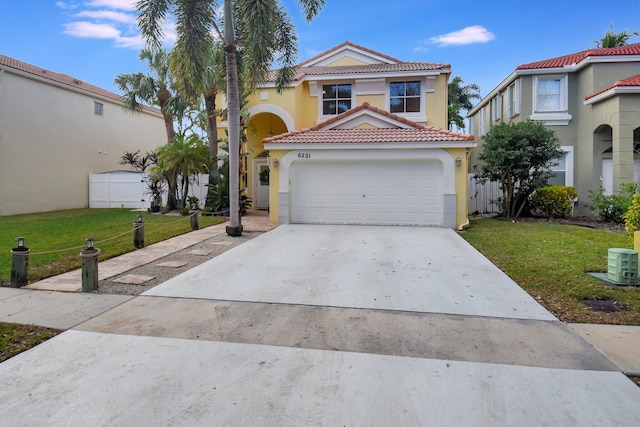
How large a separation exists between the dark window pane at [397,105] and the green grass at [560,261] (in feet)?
23.9

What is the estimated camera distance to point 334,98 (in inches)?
749

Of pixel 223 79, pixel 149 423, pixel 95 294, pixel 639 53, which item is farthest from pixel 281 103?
pixel 149 423

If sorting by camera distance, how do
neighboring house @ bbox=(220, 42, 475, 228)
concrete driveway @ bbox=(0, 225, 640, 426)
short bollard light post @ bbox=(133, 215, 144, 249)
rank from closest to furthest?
concrete driveway @ bbox=(0, 225, 640, 426) < short bollard light post @ bbox=(133, 215, 144, 249) < neighboring house @ bbox=(220, 42, 475, 228)

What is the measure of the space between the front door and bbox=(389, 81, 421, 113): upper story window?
706cm

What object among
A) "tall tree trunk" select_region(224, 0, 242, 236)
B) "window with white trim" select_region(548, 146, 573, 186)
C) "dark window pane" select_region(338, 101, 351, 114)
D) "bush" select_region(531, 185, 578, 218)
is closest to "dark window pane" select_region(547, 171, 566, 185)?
"window with white trim" select_region(548, 146, 573, 186)

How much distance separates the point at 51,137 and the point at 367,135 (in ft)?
52.5

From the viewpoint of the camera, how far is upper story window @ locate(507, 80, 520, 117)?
17.5 metres

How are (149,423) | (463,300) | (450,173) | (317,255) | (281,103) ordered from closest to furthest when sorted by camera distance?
1. (149,423)
2. (463,300)
3. (317,255)
4. (450,173)
5. (281,103)

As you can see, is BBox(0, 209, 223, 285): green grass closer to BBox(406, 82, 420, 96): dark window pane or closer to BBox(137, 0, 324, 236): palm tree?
BBox(137, 0, 324, 236): palm tree

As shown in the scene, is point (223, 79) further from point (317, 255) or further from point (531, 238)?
point (531, 238)

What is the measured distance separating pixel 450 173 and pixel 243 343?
10547mm

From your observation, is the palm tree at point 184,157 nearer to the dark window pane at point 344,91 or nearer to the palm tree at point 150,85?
the palm tree at point 150,85

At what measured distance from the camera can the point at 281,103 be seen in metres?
18.3

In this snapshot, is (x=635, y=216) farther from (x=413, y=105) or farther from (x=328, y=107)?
(x=328, y=107)
